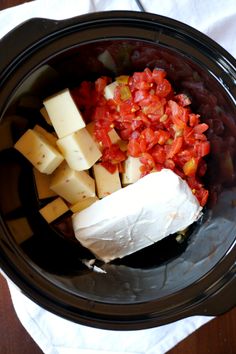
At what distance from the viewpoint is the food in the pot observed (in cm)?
107

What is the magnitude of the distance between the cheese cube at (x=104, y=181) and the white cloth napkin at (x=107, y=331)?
0.95 ft

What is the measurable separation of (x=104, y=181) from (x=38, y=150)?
159mm

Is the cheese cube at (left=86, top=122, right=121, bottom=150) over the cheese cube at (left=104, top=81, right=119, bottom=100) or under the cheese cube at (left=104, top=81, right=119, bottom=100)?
under

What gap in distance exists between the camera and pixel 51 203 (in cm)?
112

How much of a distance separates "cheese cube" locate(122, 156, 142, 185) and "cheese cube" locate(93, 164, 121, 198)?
0.08 ft

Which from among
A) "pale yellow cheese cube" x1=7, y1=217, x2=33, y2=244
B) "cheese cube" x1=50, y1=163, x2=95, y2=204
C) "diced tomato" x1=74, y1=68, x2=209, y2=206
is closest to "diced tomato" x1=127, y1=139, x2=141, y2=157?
"diced tomato" x1=74, y1=68, x2=209, y2=206

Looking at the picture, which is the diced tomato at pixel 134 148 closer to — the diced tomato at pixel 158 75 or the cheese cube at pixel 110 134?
the cheese cube at pixel 110 134

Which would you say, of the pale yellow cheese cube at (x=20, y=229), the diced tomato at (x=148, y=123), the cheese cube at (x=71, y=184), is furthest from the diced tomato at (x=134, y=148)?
the pale yellow cheese cube at (x=20, y=229)

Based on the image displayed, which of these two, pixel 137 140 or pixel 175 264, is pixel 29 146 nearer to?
pixel 137 140

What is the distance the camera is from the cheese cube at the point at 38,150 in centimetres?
106

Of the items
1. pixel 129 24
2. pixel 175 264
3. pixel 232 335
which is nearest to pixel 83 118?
pixel 129 24

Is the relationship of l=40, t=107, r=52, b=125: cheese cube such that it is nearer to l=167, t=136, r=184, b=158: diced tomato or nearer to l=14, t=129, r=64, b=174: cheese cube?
l=14, t=129, r=64, b=174: cheese cube

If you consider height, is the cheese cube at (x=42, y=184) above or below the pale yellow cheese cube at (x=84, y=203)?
above

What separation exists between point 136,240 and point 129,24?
449 millimetres
